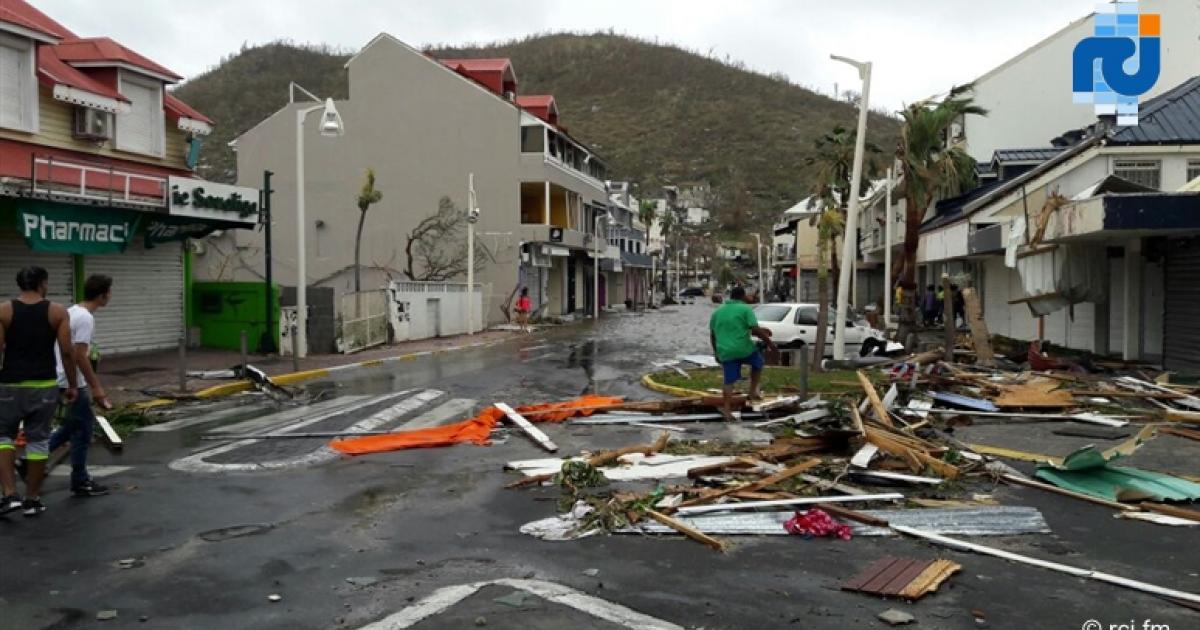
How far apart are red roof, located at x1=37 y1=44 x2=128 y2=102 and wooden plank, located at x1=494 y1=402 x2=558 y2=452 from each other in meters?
13.0

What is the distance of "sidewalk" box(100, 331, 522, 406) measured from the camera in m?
15.4

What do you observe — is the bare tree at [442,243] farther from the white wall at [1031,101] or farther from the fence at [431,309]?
the white wall at [1031,101]

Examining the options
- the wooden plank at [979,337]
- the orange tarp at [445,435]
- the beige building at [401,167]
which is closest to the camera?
the orange tarp at [445,435]

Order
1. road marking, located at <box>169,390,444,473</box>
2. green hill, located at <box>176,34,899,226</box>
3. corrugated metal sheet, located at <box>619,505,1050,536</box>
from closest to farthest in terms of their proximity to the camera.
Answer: corrugated metal sheet, located at <box>619,505,1050,536</box> < road marking, located at <box>169,390,444,473</box> < green hill, located at <box>176,34,899,226</box>

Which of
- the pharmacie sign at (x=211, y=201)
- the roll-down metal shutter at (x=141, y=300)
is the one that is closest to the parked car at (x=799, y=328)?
the pharmacie sign at (x=211, y=201)

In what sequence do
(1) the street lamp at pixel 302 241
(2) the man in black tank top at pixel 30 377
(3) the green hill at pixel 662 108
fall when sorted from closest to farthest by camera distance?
(2) the man in black tank top at pixel 30 377 < (1) the street lamp at pixel 302 241 < (3) the green hill at pixel 662 108

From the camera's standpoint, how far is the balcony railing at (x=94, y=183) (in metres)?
17.1

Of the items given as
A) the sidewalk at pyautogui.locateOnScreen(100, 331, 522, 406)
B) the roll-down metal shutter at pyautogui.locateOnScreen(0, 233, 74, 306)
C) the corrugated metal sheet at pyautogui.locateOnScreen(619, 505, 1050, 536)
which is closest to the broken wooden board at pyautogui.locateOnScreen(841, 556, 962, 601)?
the corrugated metal sheet at pyautogui.locateOnScreen(619, 505, 1050, 536)

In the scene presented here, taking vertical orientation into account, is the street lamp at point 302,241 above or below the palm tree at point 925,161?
below

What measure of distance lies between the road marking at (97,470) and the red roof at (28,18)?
12275 millimetres

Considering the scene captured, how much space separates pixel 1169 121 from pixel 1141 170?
1720 mm

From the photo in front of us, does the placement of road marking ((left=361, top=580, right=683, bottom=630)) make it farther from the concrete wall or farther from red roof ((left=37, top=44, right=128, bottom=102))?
the concrete wall

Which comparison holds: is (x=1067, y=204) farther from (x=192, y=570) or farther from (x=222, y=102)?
(x=222, y=102)

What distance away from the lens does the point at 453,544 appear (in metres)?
6.40
